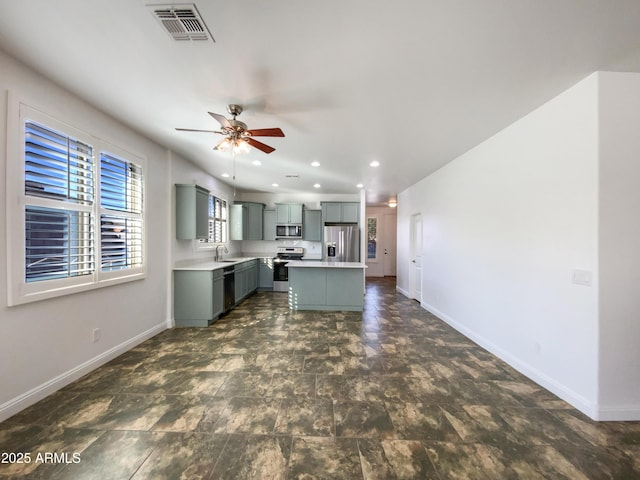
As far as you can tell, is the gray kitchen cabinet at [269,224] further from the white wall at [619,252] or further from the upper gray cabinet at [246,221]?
the white wall at [619,252]

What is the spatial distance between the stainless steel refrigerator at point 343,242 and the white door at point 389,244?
308 centimetres

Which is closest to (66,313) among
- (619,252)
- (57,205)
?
(57,205)

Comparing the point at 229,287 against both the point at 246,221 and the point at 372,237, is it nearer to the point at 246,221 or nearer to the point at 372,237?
the point at 246,221

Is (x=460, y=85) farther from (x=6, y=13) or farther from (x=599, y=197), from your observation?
(x=6, y=13)

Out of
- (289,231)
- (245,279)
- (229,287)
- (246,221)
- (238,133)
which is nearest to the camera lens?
(238,133)

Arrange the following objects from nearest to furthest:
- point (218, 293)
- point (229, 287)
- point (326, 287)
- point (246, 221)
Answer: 1. point (218, 293)
2. point (229, 287)
3. point (326, 287)
4. point (246, 221)

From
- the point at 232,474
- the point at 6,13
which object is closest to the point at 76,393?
the point at 232,474

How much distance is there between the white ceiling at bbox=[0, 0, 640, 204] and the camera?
145 cm

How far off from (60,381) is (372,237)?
8.37 meters

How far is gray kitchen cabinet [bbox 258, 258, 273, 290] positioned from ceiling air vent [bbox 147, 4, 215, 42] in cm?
540

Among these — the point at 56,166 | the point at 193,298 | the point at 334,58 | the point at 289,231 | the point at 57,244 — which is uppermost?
the point at 334,58

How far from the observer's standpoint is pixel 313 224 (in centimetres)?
696

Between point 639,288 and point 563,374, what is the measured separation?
934mm

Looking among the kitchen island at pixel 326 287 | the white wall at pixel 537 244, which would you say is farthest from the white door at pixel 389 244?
the white wall at pixel 537 244
